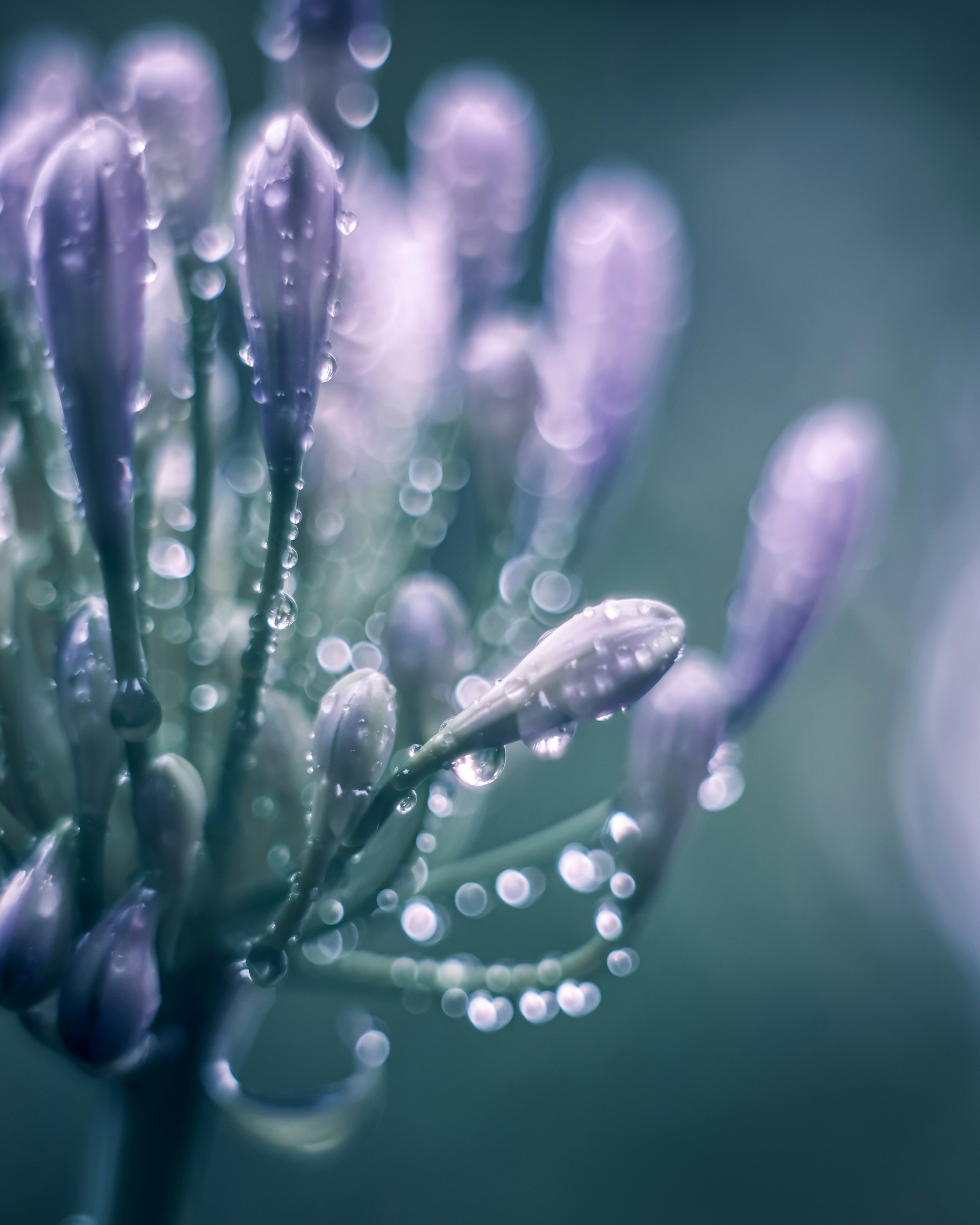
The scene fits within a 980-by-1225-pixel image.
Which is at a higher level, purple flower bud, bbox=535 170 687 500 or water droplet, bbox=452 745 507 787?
purple flower bud, bbox=535 170 687 500

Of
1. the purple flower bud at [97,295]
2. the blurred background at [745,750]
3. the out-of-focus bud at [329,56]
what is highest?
the out-of-focus bud at [329,56]

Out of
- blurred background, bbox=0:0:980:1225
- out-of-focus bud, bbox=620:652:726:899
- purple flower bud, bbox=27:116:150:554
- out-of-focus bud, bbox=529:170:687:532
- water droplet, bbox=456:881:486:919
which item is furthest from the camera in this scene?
blurred background, bbox=0:0:980:1225

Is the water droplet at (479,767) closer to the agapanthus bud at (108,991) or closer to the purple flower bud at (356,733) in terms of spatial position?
the purple flower bud at (356,733)

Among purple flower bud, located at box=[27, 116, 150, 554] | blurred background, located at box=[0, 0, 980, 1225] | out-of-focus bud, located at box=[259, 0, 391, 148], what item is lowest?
blurred background, located at box=[0, 0, 980, 1225]

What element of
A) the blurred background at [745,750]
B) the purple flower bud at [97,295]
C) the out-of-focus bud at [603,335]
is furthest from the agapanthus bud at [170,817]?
the blurred background at [745,750]

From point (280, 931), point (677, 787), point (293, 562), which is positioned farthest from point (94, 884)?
point (677, 787)

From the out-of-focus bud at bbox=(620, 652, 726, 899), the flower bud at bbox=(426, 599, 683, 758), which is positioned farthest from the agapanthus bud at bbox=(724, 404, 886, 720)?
the flower bud at bbox=(426, 599, 683, 758)

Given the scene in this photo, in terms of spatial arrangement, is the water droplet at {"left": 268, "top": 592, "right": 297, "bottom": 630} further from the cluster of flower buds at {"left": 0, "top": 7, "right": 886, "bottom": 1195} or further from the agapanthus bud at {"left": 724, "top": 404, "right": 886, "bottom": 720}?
the agapanthus bud at {"left": 724, "top": 404, "right": 886, "bottom": 720}
